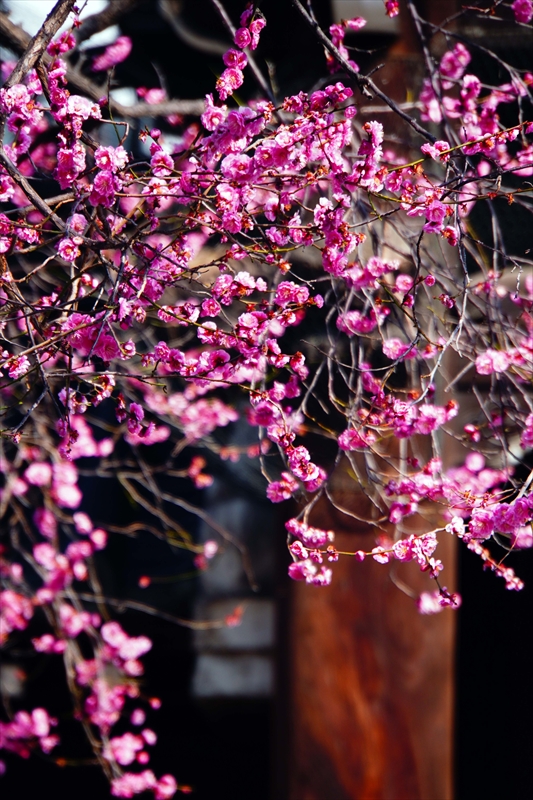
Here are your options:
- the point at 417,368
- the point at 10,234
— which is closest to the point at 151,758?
the point at 417,368

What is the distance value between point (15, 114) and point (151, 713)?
4.26 meters

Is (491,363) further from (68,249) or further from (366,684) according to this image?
(366,684)

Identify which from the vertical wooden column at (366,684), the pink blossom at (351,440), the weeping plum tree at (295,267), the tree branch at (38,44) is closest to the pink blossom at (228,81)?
the weeping plum tree at (295,267)

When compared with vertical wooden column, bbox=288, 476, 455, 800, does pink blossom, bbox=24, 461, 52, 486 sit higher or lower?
higher

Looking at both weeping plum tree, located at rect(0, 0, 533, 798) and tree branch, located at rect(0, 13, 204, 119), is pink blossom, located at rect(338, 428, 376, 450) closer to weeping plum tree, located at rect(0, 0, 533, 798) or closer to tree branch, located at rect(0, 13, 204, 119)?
weeping plum tree, located at rect(0, 0, 533, 798)

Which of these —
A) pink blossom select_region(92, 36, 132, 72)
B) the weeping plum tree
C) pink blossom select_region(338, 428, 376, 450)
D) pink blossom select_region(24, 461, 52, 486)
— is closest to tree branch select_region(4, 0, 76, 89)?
the weeping plum tree

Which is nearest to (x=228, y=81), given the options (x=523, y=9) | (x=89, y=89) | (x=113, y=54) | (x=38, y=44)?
(x=38, y=44)

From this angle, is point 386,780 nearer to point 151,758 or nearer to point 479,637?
point 479,637

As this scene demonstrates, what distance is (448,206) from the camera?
5.35ft

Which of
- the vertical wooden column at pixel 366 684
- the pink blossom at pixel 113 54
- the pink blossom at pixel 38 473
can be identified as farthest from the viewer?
the pink blossom at pixel 38 473

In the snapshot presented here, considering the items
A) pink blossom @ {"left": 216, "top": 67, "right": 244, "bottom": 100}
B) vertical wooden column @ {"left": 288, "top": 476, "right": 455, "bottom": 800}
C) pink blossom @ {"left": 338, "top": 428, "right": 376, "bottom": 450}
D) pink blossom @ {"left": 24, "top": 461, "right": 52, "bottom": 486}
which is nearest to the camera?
pink blossom @ {"left": 216, "top": 67, "right": 244, "bottom": 100}

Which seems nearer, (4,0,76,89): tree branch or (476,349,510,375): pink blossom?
(4,0,76,89): tree branch

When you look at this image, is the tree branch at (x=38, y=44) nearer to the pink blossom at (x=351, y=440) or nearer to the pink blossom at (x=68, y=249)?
the pink blossom at (x=68, y=249)

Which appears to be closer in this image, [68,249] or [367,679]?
[68,249]
